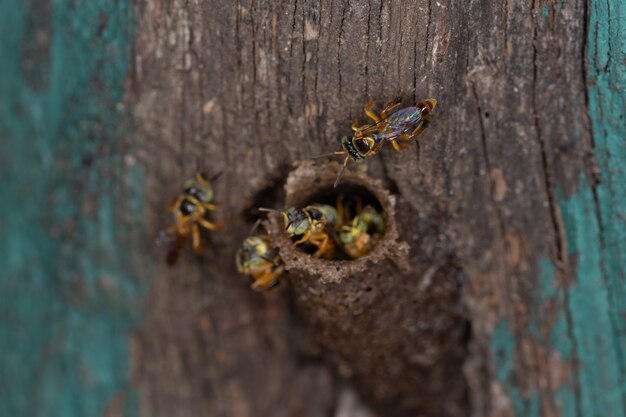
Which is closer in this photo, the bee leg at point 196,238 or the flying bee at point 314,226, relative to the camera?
the flying bee at point 314,226

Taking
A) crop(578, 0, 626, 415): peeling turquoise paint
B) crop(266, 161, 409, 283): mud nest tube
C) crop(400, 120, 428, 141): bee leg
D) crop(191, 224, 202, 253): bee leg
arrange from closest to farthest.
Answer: crop(578, 0, 626, 415): peeling turquoise paint → crop(400, 120, 428, 141): bee leg → crop(266, 161, 409, 283): mud nest tube → crop(191, 224, 202, 253): bee leg

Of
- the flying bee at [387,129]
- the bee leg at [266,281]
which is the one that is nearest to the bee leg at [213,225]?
the bee leg at [266,281]

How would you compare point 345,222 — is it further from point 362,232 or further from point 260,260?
point 260,260

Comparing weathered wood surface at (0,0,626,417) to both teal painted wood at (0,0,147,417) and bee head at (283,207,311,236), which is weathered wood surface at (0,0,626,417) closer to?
teal painted wood at (0,0,147,417)

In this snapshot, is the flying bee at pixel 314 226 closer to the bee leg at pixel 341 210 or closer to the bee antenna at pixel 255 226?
the bee leg at pixel 341 210

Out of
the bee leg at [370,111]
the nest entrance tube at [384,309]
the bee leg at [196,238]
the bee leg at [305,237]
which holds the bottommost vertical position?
the nest entrance tube at [384,309]

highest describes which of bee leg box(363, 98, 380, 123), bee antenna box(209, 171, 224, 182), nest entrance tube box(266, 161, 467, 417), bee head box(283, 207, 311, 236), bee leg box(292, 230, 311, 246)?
bee leg box(363, 98, 380, 123)

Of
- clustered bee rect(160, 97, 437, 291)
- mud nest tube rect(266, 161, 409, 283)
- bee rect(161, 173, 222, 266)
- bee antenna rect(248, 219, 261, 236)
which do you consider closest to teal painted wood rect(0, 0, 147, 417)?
bee rect(161, 173, 222, 266)

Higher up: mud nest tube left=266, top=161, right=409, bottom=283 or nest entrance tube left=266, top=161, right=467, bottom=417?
mud nest tube left=266, top=161, right=409, bottom=283
